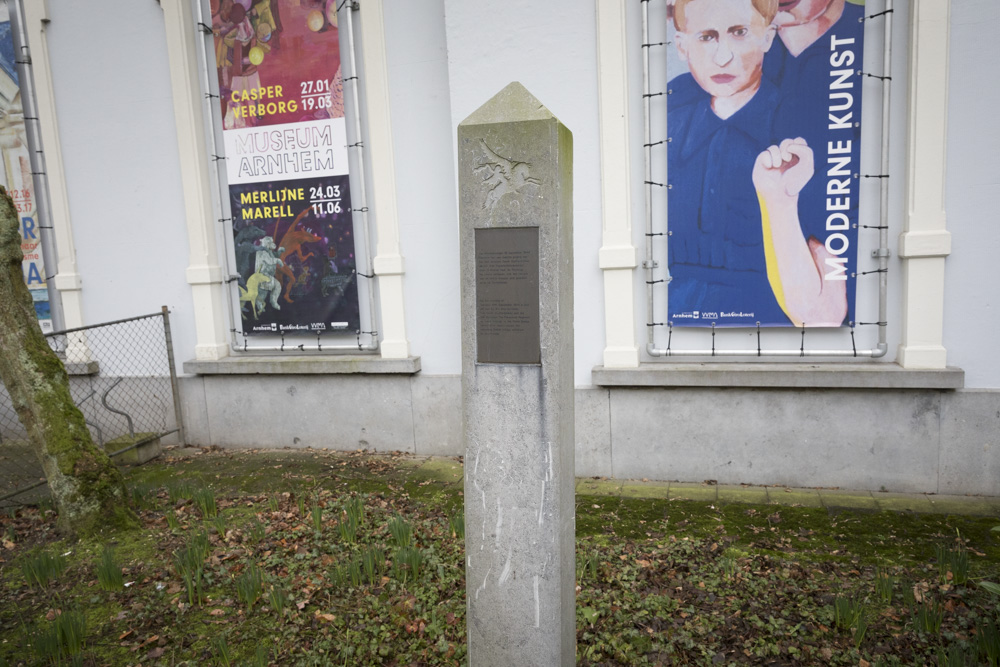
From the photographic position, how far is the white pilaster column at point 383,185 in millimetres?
6270

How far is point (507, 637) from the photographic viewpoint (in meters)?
2.98

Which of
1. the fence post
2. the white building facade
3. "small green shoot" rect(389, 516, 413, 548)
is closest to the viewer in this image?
"small green shoot" rect(389, 516, 413, 548)

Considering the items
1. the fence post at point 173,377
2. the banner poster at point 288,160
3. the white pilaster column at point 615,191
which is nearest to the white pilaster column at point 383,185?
the banner poster at point 288,160

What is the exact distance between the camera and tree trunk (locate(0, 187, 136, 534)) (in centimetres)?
485

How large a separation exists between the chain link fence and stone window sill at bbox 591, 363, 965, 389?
4753 millimetres

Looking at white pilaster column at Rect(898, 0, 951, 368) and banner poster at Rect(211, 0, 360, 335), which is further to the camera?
banner poster at Rect(211, 0, 360, 335)

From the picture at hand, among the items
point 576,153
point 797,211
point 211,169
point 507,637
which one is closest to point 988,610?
point 507,637

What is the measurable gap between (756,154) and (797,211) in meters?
0.57

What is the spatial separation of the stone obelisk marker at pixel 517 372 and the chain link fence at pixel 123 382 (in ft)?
17.6

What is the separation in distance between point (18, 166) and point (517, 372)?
7689mm

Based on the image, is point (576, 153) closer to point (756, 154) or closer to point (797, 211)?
point (756, 154)

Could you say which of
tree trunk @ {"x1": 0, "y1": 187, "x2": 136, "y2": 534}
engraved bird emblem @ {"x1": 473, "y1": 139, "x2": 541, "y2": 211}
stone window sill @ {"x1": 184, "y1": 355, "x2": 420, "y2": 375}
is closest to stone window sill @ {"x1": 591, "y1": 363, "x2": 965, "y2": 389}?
stone window sill @ {"x1": 184, "y1": 355, "x2": 420, "y2": 375}

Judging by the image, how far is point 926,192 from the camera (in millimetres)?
5004

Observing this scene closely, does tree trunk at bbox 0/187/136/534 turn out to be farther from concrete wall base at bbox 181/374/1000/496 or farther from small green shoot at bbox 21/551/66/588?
concrete wall base at bbox 181/374/1000/496
